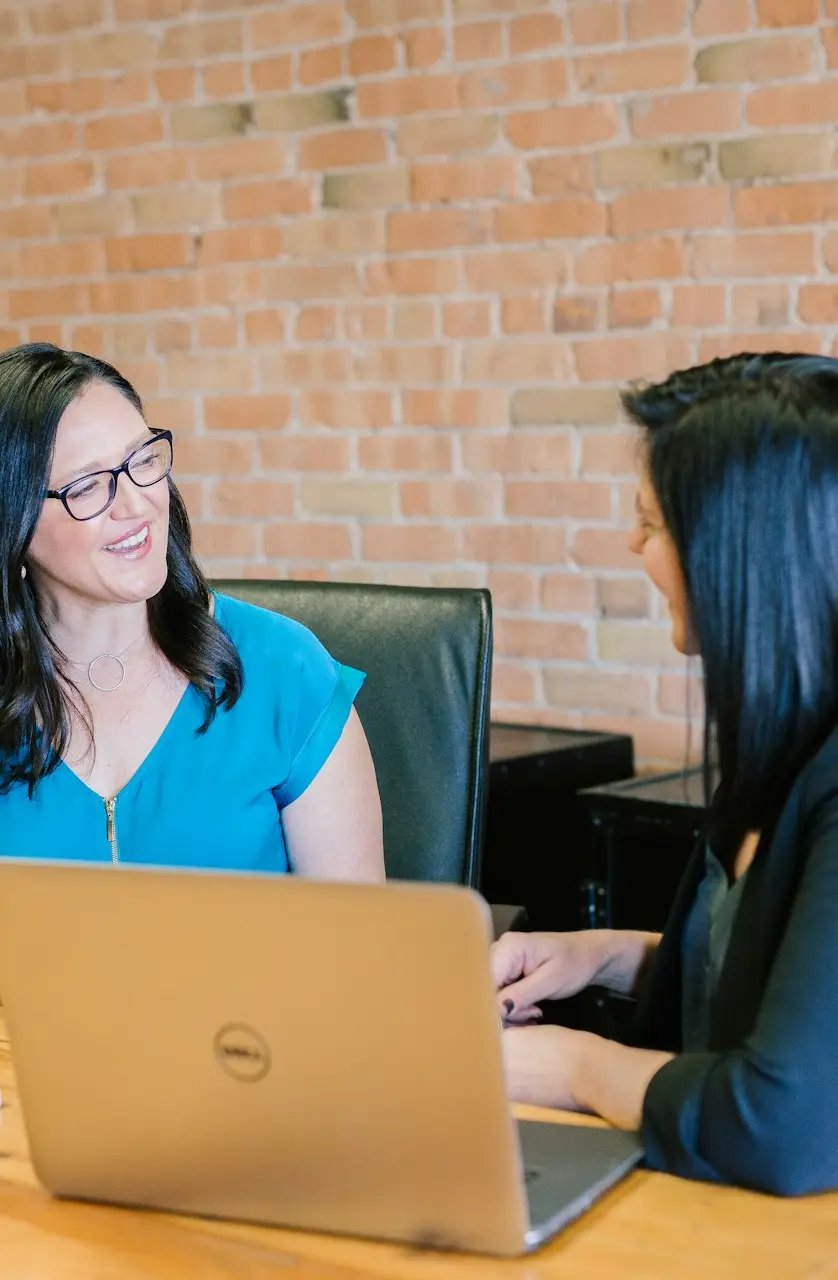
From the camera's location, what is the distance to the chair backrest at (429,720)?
1824mm

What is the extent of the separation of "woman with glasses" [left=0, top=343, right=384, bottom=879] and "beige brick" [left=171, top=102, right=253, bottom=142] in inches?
54.5

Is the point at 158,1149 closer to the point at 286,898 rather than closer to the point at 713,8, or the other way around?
the point at 286,898

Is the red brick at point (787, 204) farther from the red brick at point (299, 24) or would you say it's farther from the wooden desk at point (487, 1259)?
the wooden desk at point (487, 1259)

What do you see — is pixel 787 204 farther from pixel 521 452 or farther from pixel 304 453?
pixel 304 453

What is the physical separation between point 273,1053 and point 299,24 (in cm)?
242

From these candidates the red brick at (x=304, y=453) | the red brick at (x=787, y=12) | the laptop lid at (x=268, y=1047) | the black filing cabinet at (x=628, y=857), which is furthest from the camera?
the red brick at (x=304, y=453)

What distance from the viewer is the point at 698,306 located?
2.58m

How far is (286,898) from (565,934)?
67cm

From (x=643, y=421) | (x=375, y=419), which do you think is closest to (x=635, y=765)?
(x=375, y=419)

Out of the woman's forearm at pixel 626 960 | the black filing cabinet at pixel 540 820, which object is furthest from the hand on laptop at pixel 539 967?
the black filing cabinet at pixel 540 820

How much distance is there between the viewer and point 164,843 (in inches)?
70.5

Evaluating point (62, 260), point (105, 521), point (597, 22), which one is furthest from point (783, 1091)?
point (62, 260)

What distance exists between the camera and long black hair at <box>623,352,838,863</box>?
3.70ft

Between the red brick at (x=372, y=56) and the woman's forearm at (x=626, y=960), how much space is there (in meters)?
1.86
